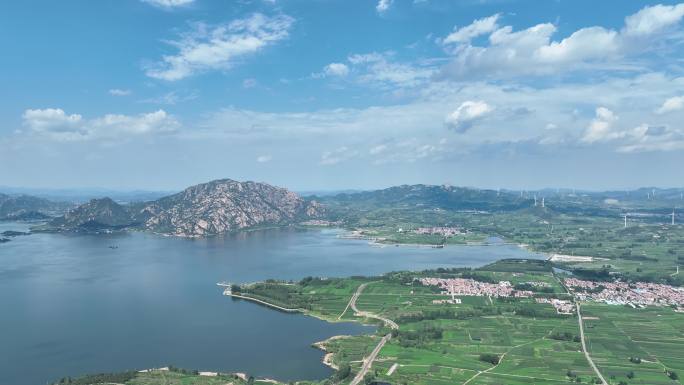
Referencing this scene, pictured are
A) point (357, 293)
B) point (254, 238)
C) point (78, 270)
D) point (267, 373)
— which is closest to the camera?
point (267, 373)

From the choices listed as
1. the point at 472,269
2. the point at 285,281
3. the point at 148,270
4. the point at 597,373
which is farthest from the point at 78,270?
the point at 597,373

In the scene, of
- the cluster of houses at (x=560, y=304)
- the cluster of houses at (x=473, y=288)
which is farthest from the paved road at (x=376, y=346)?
the cluster of houses at (x=560, y=304)

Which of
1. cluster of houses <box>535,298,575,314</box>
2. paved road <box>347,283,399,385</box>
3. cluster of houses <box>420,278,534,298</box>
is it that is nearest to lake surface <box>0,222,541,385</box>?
paved road <box>347,283,399,385</box>

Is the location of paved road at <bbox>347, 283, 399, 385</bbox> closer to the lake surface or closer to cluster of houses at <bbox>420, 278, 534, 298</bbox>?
the lake surface

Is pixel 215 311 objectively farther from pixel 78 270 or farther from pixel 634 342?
pixel 634 342

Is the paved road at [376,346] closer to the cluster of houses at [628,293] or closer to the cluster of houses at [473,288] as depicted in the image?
the cluster of houses at [473,288]

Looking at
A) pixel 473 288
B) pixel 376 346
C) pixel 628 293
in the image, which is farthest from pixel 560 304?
pixel 376 346

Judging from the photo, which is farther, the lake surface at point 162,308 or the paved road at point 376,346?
the lake surface at point 162,308

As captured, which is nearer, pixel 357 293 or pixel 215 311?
pixel 215 311
